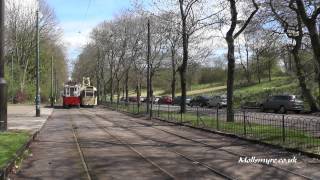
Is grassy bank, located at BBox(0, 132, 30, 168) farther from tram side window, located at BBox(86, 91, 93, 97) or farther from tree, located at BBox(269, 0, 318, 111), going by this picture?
tram side window, located at BBox(86, 91, 93, 97)

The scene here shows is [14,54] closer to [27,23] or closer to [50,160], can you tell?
[27,23]

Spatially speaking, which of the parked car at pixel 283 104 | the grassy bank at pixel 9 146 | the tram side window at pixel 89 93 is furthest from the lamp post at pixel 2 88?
the tram side window at pixel 89 93

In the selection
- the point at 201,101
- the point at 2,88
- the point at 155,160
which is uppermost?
the point at 2,88

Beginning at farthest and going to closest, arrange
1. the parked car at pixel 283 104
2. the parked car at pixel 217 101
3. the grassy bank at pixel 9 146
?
the parked car at pixel 217 101
the parked car at pixel 283 104
the grassy bank at pixel 9 146

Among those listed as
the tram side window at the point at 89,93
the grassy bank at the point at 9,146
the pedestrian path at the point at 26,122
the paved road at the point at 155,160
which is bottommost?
→ the paved road at the point at 155,160

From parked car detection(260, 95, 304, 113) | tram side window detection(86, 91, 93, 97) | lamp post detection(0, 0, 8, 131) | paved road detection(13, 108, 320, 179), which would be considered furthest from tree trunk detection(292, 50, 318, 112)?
tram side window detection(86, 91, 93, 97)

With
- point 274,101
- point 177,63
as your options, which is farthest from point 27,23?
point 274,101

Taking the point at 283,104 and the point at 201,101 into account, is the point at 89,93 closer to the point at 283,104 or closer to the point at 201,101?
the point at 201,101

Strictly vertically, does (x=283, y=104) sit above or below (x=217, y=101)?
below

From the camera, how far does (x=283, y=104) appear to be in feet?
171

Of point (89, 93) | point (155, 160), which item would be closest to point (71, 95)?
point (89, 93)

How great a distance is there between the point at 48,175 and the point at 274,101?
4258cm

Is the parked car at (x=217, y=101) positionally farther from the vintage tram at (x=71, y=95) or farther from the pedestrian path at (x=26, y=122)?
the pedestrian path at (x=26, y=122)

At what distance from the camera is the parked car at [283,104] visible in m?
50.9
